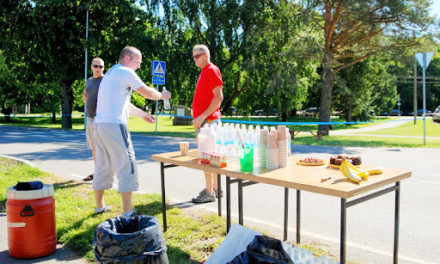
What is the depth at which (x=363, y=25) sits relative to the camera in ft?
55.1

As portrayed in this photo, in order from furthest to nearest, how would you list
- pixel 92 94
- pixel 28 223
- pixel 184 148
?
pixel 92 94 → pixel 184 148 → pixel 28 223

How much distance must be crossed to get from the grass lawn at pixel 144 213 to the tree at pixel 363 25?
1333 cm

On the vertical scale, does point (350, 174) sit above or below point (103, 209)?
above

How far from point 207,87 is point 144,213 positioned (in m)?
1.90

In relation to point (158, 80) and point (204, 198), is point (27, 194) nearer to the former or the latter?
point (204, 198)

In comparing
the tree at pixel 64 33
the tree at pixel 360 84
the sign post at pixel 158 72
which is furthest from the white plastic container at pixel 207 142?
the tree at pixel 360 84

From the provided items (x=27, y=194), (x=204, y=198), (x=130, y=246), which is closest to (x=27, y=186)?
(x=27, y=194)

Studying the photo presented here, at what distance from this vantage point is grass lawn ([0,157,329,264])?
154 inches

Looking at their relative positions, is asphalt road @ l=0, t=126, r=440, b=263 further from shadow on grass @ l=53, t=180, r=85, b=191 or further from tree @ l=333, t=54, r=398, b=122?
tree @ l=333, t=54, r=398, b=122

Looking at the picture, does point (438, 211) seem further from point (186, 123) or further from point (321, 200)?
point (186, 123)

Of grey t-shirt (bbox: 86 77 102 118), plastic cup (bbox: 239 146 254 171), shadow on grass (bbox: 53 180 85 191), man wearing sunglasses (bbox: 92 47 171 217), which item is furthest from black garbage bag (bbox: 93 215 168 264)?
shadow on grass (bbox: 53 180 85 191)

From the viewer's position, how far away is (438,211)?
549 centimetres

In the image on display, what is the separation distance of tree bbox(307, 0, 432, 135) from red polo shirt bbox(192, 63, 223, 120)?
41.4 ft

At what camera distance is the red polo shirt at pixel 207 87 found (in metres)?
5.16
